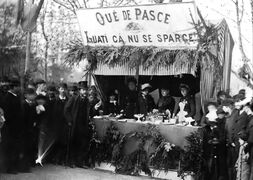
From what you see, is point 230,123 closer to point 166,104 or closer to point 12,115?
point 166,104

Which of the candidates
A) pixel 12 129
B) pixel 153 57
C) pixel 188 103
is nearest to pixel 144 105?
pixel 188 103

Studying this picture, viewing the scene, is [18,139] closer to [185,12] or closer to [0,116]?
[0,116]

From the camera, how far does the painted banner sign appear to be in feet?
28.4

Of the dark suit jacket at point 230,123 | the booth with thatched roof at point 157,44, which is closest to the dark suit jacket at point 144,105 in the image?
the booth with thatched roof at point 157,44

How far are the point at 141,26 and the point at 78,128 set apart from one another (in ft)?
8.99

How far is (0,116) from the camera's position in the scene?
732 centimetres

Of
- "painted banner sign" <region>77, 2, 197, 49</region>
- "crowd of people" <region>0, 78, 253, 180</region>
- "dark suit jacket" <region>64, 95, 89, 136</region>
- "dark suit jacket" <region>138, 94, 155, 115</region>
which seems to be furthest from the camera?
"dark suit jacket" <region>138, 94, 155, 115</region>

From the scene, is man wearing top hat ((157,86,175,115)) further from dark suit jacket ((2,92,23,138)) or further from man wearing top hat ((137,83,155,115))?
dark suit jacket ((2,92,23,138))

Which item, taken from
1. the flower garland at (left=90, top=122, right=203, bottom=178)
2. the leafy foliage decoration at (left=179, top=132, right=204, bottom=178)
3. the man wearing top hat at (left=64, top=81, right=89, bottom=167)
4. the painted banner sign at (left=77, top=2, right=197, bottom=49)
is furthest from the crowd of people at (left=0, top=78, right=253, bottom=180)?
→ the painted banner sign at (left=77, top=2, right=197, bottom=49)

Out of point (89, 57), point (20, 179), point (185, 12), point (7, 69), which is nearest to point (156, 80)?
point (89, 57)

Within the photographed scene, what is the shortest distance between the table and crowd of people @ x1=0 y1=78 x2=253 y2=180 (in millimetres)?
282

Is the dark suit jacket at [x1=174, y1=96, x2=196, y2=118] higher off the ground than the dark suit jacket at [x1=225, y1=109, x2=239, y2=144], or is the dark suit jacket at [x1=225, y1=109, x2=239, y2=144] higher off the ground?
the dark suit jacket at [x1=174, y1=96, x2=196, y2=118]

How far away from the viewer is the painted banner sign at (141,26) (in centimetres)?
866

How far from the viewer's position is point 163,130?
28.3ft
